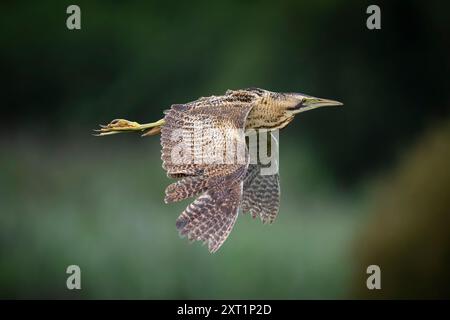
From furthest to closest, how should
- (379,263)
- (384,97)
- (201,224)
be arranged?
(384,97), (379,263), (201,224)

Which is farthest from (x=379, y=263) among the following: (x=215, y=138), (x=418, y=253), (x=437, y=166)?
(x=215, y=138)

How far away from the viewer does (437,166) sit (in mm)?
5402

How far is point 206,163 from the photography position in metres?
3.11

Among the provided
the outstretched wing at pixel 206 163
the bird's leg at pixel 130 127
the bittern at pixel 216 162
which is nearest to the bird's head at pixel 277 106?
the bittern at pixel 216 162

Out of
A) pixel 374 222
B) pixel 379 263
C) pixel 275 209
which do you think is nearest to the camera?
pixel 275 209

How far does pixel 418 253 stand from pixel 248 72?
4.49 feet

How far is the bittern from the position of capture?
3.00 meters

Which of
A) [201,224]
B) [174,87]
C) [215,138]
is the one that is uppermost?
[174,87]

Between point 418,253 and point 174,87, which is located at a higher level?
point 174,87

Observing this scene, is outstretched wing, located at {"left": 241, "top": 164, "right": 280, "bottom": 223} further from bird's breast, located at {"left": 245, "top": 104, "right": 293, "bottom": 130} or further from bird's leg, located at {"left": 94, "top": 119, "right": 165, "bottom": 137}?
bird's leg, located at {"left": 94, "top": 119, "right": 165, "bottom": 137}

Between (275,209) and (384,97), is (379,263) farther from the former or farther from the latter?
(275,209)

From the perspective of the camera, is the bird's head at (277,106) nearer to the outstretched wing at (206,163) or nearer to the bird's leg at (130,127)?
the outstretched wing at (206,163)

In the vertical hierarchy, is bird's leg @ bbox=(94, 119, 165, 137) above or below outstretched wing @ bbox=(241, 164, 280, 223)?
above

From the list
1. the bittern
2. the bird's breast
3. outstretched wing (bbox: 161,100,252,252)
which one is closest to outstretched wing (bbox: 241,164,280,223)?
the bittern
